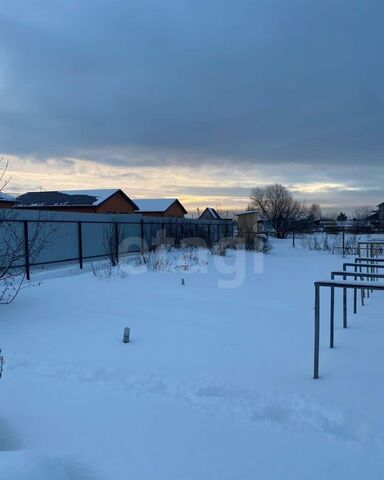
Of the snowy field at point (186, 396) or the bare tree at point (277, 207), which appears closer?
the snowy field at point (186, 396)

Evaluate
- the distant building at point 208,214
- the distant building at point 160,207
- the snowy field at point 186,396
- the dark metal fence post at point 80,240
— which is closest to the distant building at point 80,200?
the distant building at point 160,207

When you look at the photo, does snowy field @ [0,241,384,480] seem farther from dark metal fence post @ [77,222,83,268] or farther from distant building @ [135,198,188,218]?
distant building @ [135,198,188,218]

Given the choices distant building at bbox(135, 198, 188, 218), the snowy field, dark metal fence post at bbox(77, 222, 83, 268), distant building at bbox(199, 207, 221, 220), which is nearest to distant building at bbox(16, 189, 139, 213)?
distant building at bbox(135, 198, 188, 218)

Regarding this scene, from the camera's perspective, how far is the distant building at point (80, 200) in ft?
114

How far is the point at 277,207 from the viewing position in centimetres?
5969

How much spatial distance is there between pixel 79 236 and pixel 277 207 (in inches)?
1950

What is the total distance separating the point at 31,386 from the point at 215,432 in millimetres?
1748

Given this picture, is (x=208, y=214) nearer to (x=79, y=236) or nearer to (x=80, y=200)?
(x=80, y=200)

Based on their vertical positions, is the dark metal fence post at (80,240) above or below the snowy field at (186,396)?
above

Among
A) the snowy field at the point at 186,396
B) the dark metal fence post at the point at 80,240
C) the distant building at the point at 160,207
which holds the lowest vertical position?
the snowy field at the point at 186,396

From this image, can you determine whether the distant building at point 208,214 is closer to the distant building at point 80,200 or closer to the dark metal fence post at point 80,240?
the distant building at point 80,200

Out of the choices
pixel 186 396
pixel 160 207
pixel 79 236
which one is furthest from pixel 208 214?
pixel 186 396

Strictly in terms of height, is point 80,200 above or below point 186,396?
above

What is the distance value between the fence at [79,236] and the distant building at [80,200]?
17.0 m
